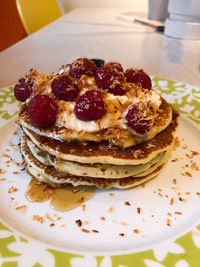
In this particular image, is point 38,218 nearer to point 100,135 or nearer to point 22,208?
point 22,208

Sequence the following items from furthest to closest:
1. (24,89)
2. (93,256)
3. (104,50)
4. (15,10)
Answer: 1. (15,10)
2. (104,50)
3. (24,89)
4. (93,256)

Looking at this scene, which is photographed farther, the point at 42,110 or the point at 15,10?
the point at 15,10

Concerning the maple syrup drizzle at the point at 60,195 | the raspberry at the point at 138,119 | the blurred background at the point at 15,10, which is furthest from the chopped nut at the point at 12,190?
the blurred background at the point at 15,10

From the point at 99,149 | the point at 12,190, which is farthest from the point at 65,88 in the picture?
the point at 12,190

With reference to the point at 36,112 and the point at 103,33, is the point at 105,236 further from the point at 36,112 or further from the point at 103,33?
the point at 103,33

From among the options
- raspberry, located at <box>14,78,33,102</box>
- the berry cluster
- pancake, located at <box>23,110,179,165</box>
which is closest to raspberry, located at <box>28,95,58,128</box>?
the berry cluster

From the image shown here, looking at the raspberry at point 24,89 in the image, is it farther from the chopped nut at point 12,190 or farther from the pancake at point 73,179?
the chopped nut at point 12,190

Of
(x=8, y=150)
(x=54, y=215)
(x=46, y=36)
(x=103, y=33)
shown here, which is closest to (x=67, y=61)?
(x=46, y=36)
